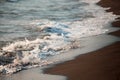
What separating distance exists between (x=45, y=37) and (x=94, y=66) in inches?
148

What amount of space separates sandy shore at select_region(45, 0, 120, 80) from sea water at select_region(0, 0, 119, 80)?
16.6 inches

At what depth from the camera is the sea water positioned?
7.44 metres

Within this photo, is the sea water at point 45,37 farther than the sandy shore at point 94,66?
Yes

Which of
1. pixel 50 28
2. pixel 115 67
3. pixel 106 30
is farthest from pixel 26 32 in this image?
pixel 115 67

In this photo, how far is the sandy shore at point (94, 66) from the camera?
578 cm

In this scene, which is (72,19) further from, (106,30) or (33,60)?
(33,60)

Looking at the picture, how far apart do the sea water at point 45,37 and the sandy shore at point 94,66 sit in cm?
42

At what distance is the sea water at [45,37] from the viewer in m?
7.44

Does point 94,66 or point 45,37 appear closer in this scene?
point 94,66

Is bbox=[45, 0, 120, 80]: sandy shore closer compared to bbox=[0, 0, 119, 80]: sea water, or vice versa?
bbox=[45, 0, 120, 80]: sandy shore

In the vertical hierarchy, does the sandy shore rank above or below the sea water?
above

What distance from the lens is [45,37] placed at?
9.88 meters

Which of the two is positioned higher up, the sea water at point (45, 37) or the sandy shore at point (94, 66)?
the sandy shore at point (94, 66)

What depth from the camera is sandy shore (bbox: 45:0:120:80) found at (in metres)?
5.78
